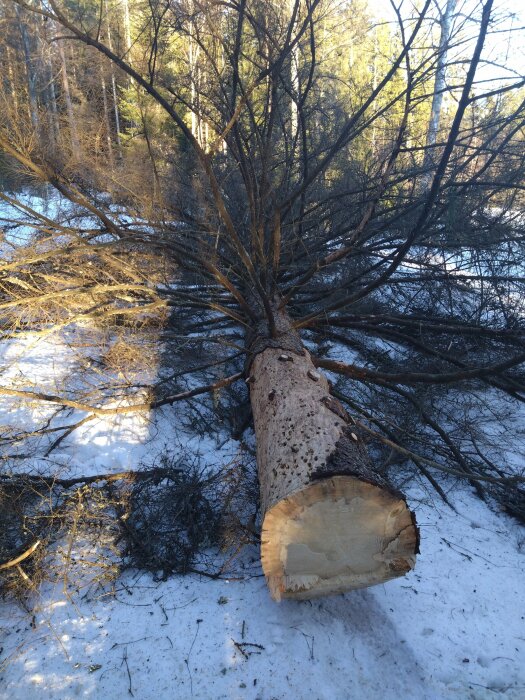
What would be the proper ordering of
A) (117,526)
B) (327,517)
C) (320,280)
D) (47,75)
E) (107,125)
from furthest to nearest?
(47,75) → (107,125) → (320,280) → (117,526) → (327,517)

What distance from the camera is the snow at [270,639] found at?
6.17 feet

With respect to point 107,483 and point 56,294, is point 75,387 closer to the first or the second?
point 56,294

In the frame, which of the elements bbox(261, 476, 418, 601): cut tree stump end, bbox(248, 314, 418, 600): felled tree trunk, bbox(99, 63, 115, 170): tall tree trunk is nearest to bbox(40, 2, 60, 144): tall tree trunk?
bbox(99, 63, 115, 170): tall tree trunk

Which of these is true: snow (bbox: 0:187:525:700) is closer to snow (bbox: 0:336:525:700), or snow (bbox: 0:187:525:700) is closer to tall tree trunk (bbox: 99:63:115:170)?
snow (bbox: 0:336:525:700)

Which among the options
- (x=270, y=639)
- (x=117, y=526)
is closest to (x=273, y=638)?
(x=270, y=639)

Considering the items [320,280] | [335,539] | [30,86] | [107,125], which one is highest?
[107,125]

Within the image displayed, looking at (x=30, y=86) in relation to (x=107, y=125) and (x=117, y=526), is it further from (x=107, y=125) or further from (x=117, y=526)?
(x=117, y=526)

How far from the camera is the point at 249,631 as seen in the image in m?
2.09

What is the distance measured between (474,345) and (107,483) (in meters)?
3.42

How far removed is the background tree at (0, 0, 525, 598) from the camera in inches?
82.1

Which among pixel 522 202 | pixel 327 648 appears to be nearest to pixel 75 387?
pixel 327 648

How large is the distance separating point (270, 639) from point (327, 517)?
0.67 m

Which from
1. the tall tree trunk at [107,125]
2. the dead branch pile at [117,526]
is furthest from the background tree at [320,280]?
the tall tree trunk at [107,125]

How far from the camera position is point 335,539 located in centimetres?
203
